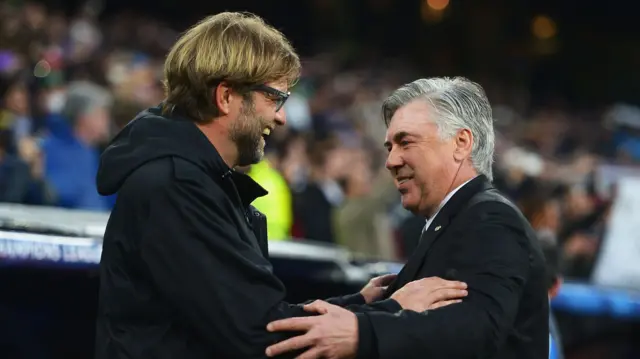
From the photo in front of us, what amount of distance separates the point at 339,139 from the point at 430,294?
29.3ft

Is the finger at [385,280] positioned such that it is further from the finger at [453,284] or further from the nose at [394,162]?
the finger at [453,284]

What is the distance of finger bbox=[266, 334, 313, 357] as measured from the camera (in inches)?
125

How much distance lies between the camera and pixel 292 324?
3195mm

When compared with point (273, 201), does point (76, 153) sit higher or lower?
higher

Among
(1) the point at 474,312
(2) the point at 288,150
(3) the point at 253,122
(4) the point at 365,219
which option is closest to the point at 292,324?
(1) the point at 474,312

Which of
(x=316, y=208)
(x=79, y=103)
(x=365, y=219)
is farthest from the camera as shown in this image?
(x=316, y=208)

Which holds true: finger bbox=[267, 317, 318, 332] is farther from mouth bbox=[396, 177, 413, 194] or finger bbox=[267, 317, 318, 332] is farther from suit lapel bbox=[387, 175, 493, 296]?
mouth bbox=[396, 177, 413, 194]

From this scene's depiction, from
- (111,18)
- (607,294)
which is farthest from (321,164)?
(111,18)

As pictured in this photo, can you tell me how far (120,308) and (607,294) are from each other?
4875 mm

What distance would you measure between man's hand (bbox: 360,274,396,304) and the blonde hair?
787mm

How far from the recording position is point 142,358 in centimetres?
322

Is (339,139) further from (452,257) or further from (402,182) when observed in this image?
(452,257)

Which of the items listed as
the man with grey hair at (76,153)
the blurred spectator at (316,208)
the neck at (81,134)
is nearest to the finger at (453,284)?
the man with grey hair at (76,153)

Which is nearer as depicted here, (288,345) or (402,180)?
(288,345)
